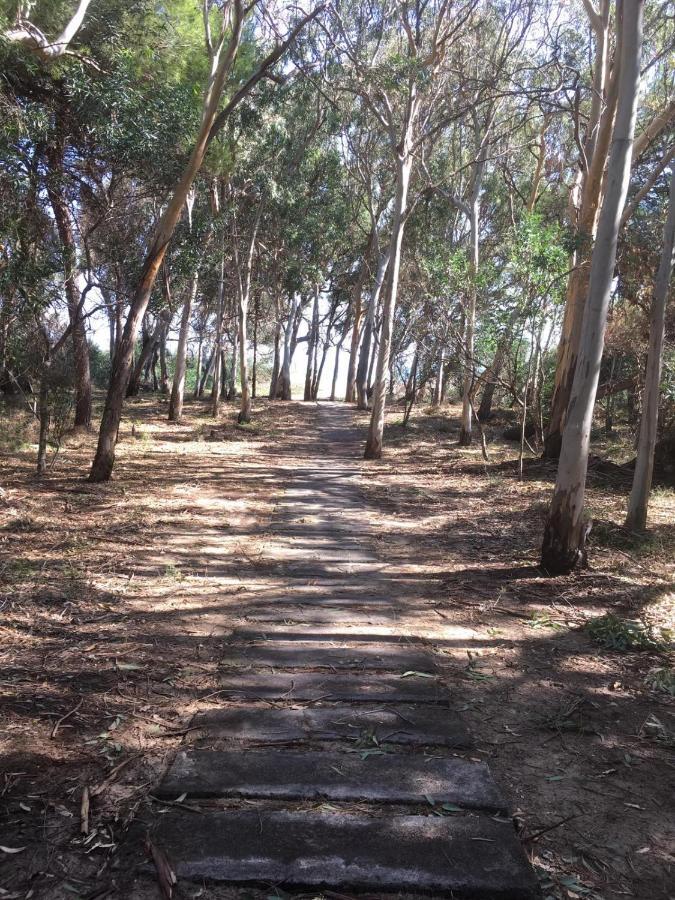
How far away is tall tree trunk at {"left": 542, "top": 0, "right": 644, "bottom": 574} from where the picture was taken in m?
5.64

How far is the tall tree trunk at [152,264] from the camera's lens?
29.9 feet

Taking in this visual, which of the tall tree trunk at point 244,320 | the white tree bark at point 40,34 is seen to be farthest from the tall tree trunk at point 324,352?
the white tree bark at point 40,34

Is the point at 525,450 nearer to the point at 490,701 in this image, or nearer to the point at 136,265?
the point at 136,265

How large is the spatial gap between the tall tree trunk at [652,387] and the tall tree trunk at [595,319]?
186 centimetres

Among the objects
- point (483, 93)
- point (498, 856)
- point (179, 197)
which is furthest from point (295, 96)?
point (498, 856)

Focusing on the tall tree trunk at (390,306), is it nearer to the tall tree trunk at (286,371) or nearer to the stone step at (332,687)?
the stone step at (332,687)

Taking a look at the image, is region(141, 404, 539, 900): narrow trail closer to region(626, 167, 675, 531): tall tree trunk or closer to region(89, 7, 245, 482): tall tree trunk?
region(626, 167, 675, 531): tall tree trunk

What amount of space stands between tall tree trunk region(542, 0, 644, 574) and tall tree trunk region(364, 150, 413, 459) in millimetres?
8012

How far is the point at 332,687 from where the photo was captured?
12.1 ft

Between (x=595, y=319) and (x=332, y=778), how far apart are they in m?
4.65

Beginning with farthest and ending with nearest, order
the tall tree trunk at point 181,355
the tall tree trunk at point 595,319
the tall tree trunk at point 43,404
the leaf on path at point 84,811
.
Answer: the tall tree trunk at point 181,355
the tall tree trunk at point 43,404
the tall tree trunk at point 595,319
the leaf on path at point 84,811

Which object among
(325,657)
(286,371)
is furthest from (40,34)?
(286,371)

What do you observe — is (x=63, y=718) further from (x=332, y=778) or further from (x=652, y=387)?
(x=652, y=387)

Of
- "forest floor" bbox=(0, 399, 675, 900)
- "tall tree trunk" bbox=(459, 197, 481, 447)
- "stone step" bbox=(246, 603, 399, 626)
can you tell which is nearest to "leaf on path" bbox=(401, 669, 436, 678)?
"forest floor" bbox=(0, 399, 675, 900)
